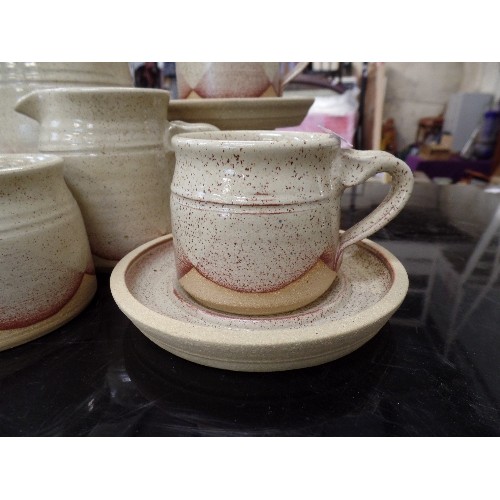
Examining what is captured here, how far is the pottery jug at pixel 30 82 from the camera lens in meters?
0.59

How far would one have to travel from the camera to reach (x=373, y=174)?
0.47 m

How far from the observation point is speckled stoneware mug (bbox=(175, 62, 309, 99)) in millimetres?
800

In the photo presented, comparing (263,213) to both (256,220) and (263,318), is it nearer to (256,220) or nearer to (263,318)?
(256,220)

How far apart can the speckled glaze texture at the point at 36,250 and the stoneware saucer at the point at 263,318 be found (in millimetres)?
72

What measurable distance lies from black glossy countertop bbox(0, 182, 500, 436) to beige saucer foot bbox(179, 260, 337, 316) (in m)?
0.07

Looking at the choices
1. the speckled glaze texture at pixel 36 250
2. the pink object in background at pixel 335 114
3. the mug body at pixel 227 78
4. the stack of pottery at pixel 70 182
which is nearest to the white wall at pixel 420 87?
the pink object in background at pixel 335 114

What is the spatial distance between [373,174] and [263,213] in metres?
0.16

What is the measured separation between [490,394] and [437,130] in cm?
295

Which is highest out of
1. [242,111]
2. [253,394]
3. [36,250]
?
[242,111]

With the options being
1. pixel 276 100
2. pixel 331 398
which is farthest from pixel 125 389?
pixel 276 100

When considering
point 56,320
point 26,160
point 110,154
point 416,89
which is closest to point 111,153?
point 110,154

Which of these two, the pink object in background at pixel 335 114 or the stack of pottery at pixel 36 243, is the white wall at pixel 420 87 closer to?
the pink object in background at pixel 335 114

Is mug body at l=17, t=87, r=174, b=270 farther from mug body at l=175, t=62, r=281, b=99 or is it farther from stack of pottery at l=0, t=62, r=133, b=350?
mug body at l=175, t=62, r=281, b=99

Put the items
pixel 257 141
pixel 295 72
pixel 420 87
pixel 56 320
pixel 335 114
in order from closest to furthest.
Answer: pixel 257 141
pixel 56 320
pixel 295 72
pixel 335 114
pixel 420 87
